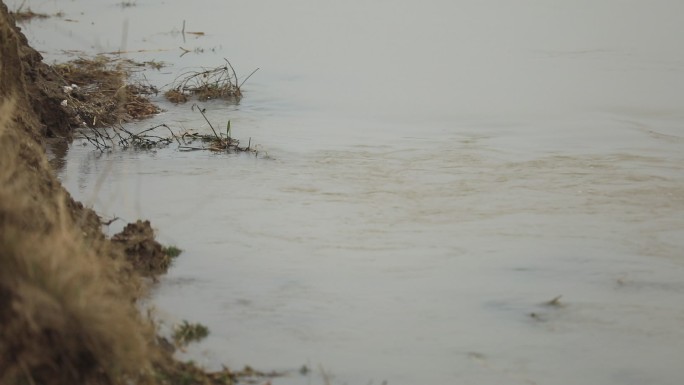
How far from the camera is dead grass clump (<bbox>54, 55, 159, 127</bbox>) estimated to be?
8328 millimetres

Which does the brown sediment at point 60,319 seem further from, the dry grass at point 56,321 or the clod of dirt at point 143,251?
the clod of dirt at point 143,251

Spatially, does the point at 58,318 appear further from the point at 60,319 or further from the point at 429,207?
the point at 429,207

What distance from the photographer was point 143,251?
4855 millimetres

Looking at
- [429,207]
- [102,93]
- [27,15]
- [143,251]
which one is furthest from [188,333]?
[27,15]

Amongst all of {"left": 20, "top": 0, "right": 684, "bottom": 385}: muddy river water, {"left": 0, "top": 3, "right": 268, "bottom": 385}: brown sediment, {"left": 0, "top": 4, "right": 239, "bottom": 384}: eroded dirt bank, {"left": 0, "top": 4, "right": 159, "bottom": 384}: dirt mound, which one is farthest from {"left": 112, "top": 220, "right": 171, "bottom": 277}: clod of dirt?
{"left": 0, "top": 4, "right": 159, "bottom": 384}: dirt mound

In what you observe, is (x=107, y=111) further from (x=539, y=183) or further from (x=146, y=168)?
(x=539, y=183)

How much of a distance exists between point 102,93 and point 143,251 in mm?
4619

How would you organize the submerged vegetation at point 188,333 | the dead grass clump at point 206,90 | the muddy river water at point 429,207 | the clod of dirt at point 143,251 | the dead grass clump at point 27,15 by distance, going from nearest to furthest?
the submerged vegetation at point 188,333 → the muddy river water at point 429,207 → the clod of dirt at point 143,251 → the dead grass clump at point 206,90 → the dead grass clump at point 27,15

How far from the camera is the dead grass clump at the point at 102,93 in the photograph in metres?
8.33

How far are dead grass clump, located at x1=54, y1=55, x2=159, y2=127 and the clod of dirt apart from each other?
2.56m

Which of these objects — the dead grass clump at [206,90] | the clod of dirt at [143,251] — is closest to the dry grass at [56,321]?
the clod of dirt at [143,251]

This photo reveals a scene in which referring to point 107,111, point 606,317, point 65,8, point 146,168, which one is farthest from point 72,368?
point 65,8

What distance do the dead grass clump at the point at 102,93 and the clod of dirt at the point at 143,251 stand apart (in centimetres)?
256

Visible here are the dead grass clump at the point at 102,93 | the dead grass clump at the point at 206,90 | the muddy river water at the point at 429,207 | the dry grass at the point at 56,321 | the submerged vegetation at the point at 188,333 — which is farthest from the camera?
the dead grass clump at the point at 206,90
